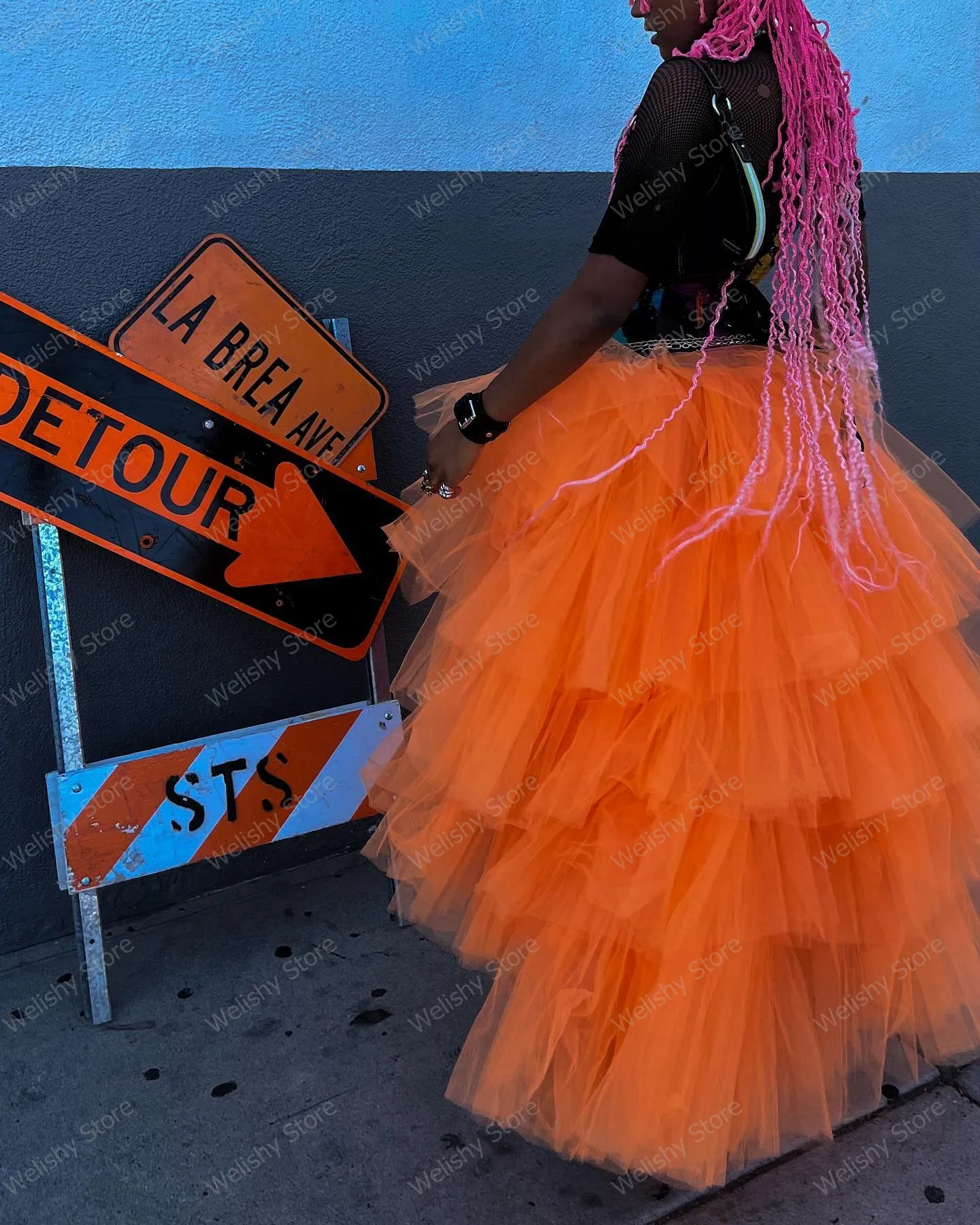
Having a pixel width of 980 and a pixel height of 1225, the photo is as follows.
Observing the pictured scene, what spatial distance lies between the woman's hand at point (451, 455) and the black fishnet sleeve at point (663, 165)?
16.3 inches

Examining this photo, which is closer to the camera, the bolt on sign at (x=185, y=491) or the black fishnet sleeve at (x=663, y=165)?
the black fishnet sleeve at (x=663, y=165)

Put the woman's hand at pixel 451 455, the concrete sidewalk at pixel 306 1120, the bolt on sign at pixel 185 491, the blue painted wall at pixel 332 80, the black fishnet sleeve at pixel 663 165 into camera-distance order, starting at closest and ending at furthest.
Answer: the black fishnet sleeve at pixel 663 165 → the woman's hand at pixel 451 455 → the concrete sidewalk at pixel 306 1120 → the bolt on sign at pixel 185 491 → the blue painted wall at pixel 332 80

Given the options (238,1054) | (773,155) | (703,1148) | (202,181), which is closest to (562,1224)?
(703,1148)

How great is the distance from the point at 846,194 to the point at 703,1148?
1625 mm

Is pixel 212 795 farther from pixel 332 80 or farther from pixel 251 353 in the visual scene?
pixel 332 80

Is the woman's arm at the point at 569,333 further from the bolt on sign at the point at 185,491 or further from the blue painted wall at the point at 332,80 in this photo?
the blue painted wall at the point at 332,80

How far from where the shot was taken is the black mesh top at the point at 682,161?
1.51 m

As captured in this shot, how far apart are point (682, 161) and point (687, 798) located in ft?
3.26

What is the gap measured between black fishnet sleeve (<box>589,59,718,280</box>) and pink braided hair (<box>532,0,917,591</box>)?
7 centimetres

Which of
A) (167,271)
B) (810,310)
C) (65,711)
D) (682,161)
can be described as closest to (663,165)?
(682,161)

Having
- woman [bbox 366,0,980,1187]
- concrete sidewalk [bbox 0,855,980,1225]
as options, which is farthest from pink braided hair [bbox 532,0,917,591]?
concrete sidewalk [bbox 0,855,980,1225]

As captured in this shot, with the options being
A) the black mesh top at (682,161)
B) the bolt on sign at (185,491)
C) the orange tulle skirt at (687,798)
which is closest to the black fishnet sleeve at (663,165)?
the black mesh top at (682,161)

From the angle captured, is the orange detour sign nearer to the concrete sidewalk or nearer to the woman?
the woman

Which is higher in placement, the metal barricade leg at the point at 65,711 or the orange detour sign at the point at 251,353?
the orange detour sign at the point at 251,353
